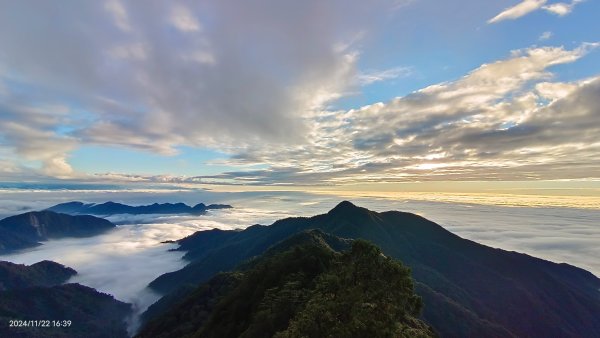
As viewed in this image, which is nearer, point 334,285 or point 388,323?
point 388,323

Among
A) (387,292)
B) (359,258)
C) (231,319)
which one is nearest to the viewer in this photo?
(387,292)

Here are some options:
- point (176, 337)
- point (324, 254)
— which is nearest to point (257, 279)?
point (324, 254)

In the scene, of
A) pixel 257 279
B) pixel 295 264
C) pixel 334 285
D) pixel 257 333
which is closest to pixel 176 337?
pixel 257 279

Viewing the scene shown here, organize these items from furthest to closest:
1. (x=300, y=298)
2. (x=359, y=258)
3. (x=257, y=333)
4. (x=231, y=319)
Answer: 1. (x=231, y=319)
2. (x=300, y=298)
3. (x=257, y=333)
4. (x=359, y=258)

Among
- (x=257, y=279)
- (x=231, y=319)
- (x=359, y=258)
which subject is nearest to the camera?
(x=359, y=258)

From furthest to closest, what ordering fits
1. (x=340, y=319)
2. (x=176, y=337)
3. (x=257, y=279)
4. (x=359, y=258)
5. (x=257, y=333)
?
(x=176, y=337) → (x=257, y=279) → (x=257, y=333) → (x=359, y=258) → (x=340, y=319)

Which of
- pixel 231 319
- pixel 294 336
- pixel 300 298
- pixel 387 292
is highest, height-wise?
pixel 387 292

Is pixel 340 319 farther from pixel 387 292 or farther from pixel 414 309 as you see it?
pixel 414 309

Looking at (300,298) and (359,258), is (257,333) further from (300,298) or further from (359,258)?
(359,258)

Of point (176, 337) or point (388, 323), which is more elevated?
point (388, 323)
